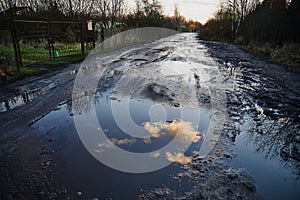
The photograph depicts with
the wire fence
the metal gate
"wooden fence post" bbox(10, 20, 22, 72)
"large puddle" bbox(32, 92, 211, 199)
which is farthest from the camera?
the metal gate

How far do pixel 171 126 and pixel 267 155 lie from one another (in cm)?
178

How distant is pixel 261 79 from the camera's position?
8312mm

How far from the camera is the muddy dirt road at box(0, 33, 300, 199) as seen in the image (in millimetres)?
2631

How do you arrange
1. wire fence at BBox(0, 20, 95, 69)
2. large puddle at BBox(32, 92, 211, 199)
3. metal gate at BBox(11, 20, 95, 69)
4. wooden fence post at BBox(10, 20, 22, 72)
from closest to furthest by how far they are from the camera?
1. large puddle at BBox(32, 92, 211, 199)
2. wooden fence post at BBox(10, 20, 22, 72)
3. wire fence at BBox(0, 20, 95, 69)
4. metal gate at BBox(11, 20, 95, 69)

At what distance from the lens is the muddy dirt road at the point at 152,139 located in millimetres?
2631

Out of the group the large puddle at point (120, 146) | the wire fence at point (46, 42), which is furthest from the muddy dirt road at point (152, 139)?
the wire fence at point (46, 42)

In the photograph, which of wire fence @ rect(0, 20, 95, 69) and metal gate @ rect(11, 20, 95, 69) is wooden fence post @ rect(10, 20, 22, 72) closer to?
wire fence @ rect(0, 20, 95, 69)

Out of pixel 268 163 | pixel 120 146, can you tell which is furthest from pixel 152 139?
pixel 268 163

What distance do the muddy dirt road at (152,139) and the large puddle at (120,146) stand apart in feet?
0.05

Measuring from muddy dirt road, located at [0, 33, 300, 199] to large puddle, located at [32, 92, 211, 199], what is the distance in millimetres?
14

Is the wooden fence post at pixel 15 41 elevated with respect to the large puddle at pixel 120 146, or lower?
elevated

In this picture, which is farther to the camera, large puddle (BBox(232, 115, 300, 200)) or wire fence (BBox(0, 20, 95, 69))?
wire fence (BBox(0, 20, 95, 69))

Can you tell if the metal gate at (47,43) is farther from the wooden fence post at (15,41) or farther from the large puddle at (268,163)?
the large puddle at (268,163)

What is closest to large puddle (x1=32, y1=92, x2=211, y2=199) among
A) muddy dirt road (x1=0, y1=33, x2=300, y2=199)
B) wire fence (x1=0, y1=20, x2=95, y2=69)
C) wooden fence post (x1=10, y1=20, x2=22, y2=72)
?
muddy dirt road (x1=0, y1=33, x2=300, y2=199)
